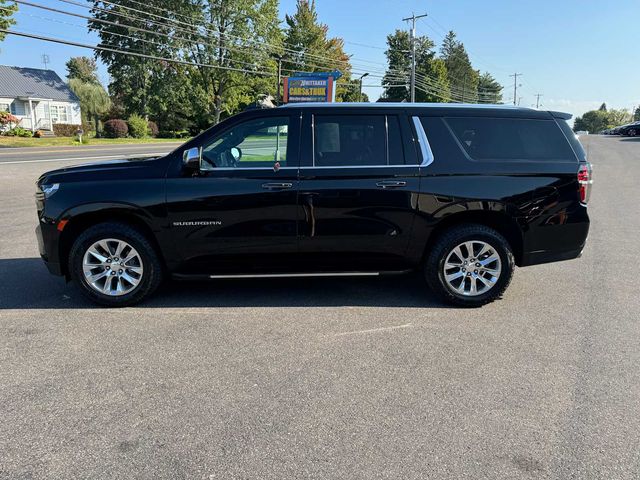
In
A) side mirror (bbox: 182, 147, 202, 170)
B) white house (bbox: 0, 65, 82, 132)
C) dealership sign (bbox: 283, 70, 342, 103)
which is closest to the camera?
side mirror (bbox: 182, 147, 202, 170)

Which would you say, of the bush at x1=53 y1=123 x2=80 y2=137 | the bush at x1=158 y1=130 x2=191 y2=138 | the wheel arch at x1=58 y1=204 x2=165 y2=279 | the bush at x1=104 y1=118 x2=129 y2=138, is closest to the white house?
the bush at x1=53 y1=123 x2=80 y2=137

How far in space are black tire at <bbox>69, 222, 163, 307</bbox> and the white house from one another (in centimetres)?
5681

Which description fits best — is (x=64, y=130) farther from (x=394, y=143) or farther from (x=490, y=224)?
(x=490, y=224)

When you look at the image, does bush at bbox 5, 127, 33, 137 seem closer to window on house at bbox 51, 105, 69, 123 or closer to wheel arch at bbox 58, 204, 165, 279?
window on house at bbox 51, 105, 69, 123

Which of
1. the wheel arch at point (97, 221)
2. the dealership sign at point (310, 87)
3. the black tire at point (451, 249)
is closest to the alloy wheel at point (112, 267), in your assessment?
the wheel arch at point (97, 221)

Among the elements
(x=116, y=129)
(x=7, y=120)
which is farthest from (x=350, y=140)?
(x=7, y=120)

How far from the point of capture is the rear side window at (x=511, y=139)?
16.7 ft

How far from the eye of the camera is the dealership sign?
3838 cm

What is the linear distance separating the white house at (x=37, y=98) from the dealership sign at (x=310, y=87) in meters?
31.4

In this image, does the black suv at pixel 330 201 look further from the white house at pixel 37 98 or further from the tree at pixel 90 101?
the tree at pixel 90 101

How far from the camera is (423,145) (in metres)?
5.04

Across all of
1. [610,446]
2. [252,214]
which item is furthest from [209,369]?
[610,446]

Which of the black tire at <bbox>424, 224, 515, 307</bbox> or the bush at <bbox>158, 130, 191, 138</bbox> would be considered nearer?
the black tire at <bbox>424, 224, 515, 307</bbox>

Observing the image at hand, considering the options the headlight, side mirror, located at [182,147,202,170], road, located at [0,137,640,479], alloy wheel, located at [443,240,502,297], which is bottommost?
road, located at [0,137,640,479]
